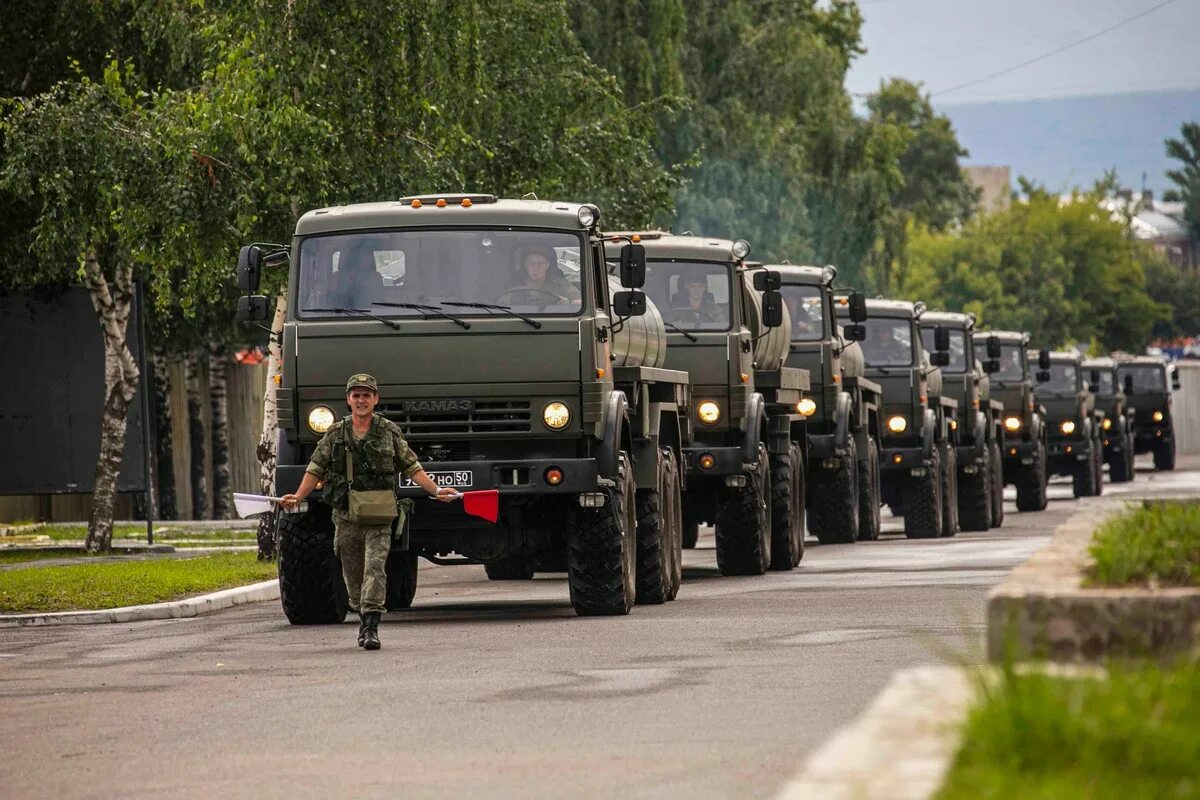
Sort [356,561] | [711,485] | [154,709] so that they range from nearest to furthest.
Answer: [154,709], [356,561], [711,485]

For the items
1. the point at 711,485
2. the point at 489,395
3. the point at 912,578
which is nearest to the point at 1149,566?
the point at 489,395

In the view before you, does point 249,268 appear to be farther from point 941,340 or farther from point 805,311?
point 941,340

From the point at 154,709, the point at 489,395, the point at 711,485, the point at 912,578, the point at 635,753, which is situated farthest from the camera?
the point at 711,485

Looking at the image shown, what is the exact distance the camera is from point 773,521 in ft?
77.8

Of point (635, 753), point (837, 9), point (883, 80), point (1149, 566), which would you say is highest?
point (883, 80)

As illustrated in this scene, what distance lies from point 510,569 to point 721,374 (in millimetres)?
2642

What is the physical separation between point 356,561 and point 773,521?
29.4ft

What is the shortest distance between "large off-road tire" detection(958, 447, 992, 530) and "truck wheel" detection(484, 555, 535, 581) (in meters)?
11.4

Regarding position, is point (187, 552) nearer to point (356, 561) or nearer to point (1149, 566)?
point (356, 561)

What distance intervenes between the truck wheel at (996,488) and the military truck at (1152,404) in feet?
86.2

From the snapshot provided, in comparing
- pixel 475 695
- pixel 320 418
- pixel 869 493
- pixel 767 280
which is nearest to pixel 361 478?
pixel 320 418

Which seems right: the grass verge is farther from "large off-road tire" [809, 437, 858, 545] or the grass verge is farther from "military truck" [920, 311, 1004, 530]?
"military truck" [920, 311, 1004, 530]

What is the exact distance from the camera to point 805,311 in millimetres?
27156

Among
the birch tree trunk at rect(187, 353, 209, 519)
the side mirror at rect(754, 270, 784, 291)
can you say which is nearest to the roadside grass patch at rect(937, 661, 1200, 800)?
the side mirror at rect(754, 270, 784, 291)
